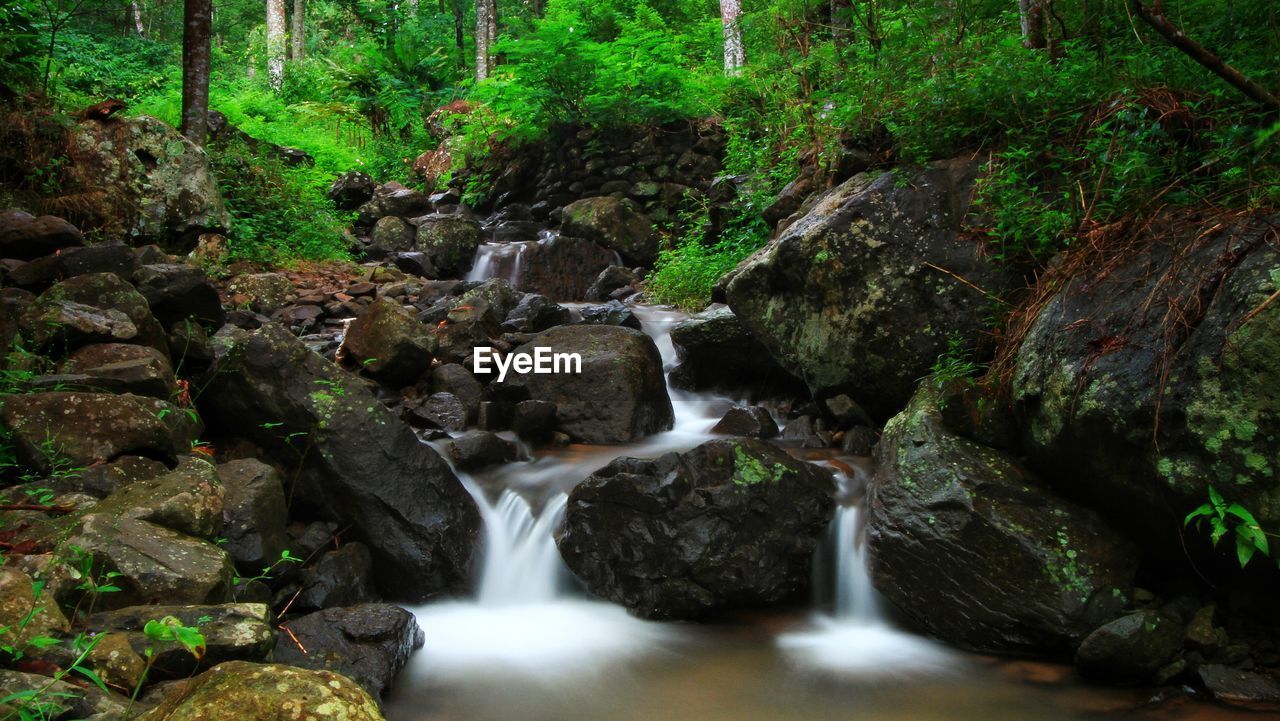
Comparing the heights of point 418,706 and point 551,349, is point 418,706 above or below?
below

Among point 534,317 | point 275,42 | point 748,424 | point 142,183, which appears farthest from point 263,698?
point 275,42

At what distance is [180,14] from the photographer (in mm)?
26875

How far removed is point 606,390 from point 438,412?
5.32ft

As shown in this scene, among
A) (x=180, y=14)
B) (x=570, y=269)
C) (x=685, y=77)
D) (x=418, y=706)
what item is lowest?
(x=418, y=706)

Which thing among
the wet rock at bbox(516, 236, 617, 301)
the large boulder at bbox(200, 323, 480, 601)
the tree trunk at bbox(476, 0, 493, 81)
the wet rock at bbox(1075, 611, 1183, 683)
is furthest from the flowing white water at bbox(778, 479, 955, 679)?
the tree trunk at bbox(476, 0, 493, 81)

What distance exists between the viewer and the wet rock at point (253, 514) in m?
4.47

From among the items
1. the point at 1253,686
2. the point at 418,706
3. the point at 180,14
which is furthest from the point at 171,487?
the point at 180,14

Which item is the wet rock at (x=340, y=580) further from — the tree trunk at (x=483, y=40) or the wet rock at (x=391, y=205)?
the tree trunk at (x=483, y=40)

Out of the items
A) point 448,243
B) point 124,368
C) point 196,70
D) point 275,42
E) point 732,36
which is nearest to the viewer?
point 124,368

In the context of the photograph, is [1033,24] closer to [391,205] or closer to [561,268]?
[561,268]

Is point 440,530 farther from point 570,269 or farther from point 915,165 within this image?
point 570,269

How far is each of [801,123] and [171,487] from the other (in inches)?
313

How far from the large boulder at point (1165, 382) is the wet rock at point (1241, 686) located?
22.6 inches

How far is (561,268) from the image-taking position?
1318 cm
